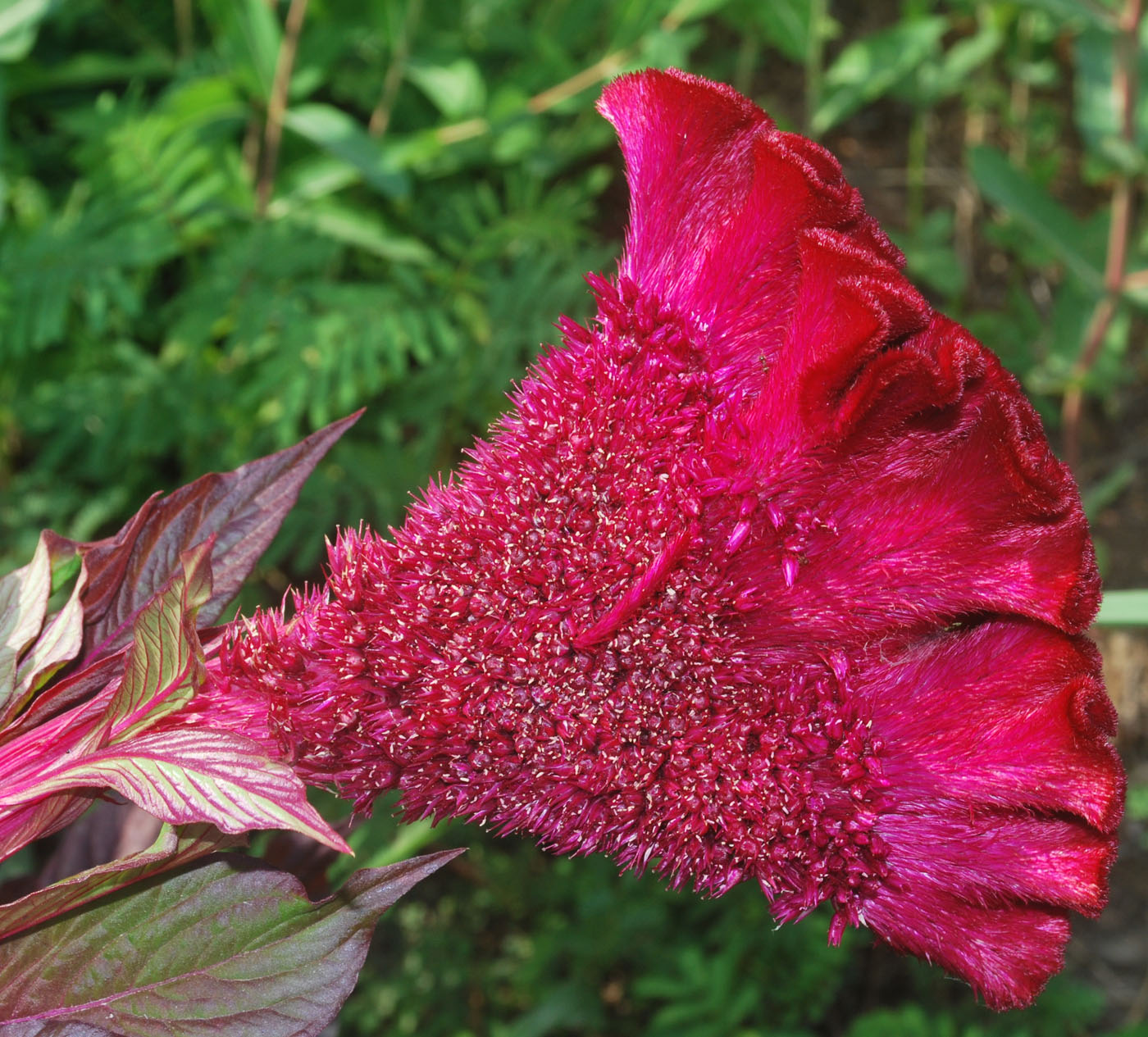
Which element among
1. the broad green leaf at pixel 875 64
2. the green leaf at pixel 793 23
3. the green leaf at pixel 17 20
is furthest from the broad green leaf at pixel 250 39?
the broad green leaf at pixel 875 64

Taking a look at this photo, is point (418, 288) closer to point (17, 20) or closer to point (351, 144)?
point (351, 144)

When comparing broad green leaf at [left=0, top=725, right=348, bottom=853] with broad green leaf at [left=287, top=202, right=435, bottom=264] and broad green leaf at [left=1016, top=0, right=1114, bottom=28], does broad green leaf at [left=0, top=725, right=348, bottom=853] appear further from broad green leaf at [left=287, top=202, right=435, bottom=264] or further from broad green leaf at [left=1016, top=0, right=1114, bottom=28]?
broad green leaf at [left=1016, top=0, right=1114, bottom=28]

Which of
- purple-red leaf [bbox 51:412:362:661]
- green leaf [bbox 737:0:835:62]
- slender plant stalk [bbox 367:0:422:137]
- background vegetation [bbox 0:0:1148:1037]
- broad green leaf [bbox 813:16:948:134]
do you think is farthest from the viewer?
broad green leaf [bbox 813:16:948:134]

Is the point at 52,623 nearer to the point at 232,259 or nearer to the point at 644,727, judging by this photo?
the point at 644,727

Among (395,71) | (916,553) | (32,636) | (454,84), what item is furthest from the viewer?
(395,71)

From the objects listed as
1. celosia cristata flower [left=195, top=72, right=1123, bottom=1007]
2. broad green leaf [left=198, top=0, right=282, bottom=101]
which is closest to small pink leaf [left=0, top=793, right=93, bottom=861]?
celosia cristata flower [left=195, top=72, right=1123, bottom=1007]

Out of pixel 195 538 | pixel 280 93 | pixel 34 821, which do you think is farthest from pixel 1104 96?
pixel 34 821
